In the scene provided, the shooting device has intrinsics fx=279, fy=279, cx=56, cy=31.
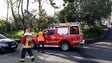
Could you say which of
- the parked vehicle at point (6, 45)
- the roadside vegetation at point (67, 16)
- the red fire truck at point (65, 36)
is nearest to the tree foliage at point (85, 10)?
the roadside vegetation at point (67, 16)

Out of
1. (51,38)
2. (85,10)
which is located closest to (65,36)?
(51,38)

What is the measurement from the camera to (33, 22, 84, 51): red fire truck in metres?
18.7

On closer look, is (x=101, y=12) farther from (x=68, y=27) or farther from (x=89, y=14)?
(x=68, y=27)

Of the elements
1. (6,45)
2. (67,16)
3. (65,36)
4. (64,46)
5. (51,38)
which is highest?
(67,16)

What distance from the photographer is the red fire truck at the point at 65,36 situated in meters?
18.7

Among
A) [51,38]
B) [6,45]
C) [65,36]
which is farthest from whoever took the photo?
[51,38]

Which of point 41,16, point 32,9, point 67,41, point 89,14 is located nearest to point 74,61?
point 67,41

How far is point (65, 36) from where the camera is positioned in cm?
1888

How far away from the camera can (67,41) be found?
744 inches

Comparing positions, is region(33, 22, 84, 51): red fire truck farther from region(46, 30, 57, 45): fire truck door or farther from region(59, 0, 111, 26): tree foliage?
region(59, 0, 111, 26): tree foliage

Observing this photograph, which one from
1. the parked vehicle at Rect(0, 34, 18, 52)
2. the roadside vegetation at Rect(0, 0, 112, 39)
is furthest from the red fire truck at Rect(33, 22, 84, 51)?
the roadside vegetation at Rect(0, 0, 112, 39)

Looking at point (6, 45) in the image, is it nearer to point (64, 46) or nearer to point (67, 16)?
point (64, 46)

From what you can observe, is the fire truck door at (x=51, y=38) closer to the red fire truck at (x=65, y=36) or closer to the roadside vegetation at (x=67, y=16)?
the red fire truck at (x=65, y=36)

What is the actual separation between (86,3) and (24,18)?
871 centimetres
